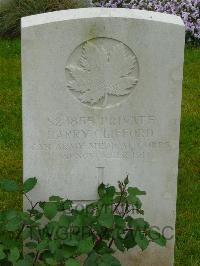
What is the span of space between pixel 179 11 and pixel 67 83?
680cm

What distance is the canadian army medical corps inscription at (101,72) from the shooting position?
4109 millimetres

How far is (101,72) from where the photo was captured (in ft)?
13.6

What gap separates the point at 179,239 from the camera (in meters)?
5.16

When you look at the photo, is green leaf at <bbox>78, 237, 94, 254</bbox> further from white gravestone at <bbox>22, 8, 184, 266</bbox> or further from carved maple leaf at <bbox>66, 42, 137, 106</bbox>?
carved maple leaf at <bbox>66, 42, 137, 106</bbox>

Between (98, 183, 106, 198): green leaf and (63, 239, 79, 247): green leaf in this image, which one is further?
(98, 183, 106, 198): green leaf

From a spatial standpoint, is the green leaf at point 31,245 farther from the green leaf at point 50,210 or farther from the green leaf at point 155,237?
the green leaf at point 155,237

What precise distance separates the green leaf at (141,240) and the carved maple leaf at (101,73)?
775mm

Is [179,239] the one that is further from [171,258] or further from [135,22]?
[135,22]

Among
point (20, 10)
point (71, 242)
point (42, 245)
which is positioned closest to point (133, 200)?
point (71, 242)

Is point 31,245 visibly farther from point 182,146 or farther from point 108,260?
point 182,146

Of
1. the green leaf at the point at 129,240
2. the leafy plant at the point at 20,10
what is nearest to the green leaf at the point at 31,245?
the green leaf at the point at 129,240

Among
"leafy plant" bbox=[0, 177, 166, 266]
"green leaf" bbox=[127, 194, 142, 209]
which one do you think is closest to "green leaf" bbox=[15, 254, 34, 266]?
"leafy plant" bbox=[0, 177, 166, 266]

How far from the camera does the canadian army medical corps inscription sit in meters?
4.11

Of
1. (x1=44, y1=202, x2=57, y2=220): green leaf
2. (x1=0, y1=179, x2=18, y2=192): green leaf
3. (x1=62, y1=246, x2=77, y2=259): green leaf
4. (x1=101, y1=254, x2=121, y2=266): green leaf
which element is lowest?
(x1=101, y1=254, x2=121, y2=266): green leaf
